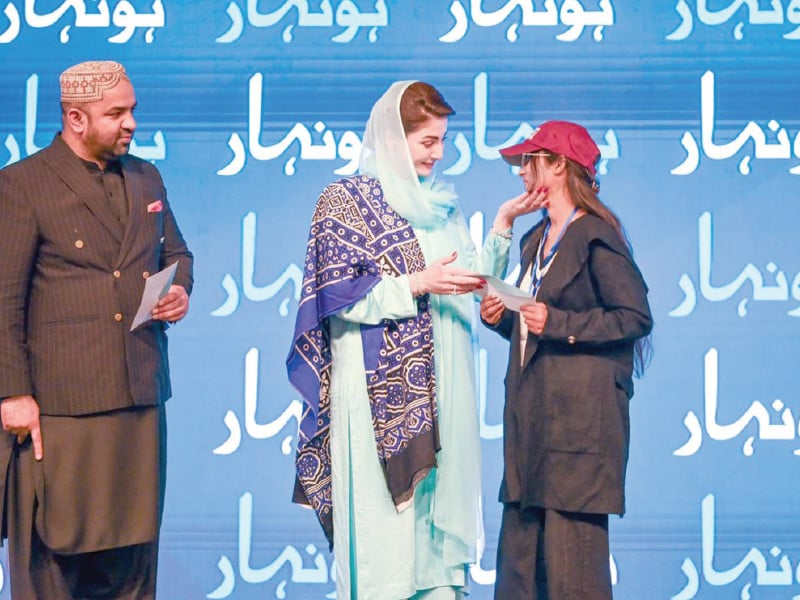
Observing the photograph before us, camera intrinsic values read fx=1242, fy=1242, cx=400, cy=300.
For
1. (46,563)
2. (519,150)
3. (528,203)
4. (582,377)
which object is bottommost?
(46,563)

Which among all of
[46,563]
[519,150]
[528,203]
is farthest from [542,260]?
[46,563]

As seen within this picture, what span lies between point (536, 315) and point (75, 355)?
100cm

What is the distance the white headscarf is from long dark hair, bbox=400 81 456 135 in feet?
0.05

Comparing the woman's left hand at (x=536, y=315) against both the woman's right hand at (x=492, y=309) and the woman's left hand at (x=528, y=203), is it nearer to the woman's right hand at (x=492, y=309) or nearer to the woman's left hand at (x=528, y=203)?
the woman's right hand at (x=492, y=309)

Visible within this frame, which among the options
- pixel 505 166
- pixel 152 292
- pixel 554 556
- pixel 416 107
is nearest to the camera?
Result: pixel 152 292

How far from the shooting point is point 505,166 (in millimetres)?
3947

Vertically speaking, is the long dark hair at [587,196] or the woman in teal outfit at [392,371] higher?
the long dark hair at [587,196]

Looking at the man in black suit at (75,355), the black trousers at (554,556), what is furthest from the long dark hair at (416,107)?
the black trousers at (554,556)

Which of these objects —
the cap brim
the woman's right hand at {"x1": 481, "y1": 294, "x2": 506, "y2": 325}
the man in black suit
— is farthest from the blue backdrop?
the man in black suit

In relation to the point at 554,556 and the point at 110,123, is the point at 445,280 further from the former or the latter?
the point at 110,123

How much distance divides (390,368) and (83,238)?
73 centimetres

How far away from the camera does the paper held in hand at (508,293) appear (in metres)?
2.67

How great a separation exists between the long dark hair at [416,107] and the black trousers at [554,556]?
2.98 feet

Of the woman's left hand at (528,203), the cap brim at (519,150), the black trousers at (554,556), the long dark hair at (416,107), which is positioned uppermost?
the long dark hair at (416,107)
